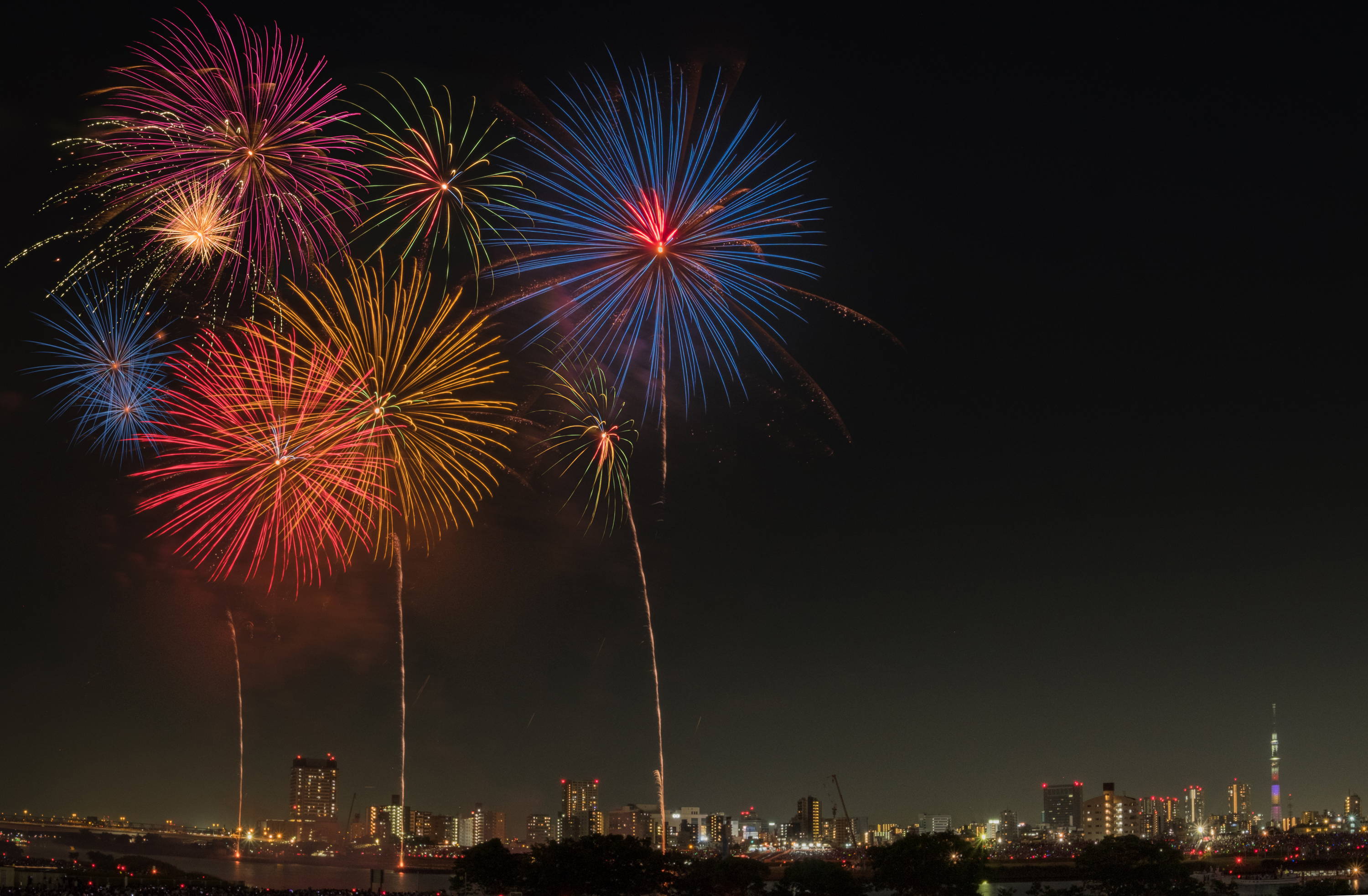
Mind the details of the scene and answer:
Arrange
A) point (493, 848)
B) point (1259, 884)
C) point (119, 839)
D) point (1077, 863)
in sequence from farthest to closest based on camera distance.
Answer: point (119, 839)
point (1259, 884)
point (1077, 863)
point (493, 848)

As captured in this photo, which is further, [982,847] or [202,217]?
[982,847]

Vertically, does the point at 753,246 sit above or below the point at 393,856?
above

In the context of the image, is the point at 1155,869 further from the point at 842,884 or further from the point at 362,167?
the point at 362,167

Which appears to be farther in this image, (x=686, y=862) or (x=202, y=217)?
(x=686, y=862)

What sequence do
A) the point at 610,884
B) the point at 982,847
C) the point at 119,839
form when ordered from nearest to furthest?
the point at 610,884 < the point at 982,847 < the point at 119,839

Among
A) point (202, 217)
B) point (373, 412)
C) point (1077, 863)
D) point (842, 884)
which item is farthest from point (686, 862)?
point (202, 217)

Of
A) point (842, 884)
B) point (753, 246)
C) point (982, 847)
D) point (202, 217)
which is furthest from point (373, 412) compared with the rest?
point (982, 847)

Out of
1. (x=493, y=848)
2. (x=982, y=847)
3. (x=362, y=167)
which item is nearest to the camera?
(x=362, y=167)

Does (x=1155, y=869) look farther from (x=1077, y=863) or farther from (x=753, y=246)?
(x=753, y=246)

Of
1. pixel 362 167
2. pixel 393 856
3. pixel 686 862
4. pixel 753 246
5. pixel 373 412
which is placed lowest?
pixel 393 856
